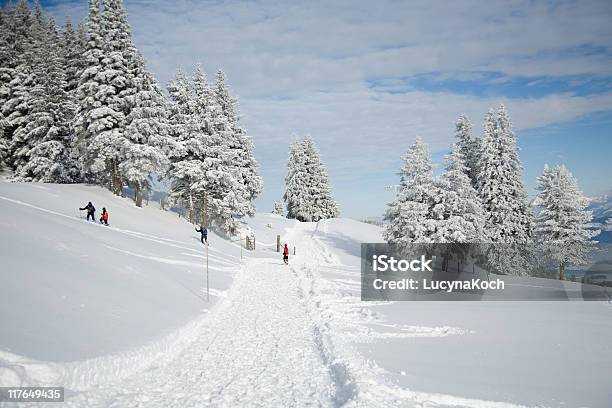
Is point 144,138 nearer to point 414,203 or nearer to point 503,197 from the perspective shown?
point 414,203

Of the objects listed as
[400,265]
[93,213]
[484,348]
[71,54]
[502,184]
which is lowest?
[400,265]

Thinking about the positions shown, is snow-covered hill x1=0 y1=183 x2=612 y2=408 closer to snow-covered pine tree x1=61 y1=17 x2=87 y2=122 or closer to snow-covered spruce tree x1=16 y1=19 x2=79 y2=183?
snow-covered spruce tree x1=16 y1=19 x2=79 y2=183

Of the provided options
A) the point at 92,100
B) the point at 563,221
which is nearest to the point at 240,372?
the point at 92,100

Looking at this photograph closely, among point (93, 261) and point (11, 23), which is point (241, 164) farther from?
point (11, 23)

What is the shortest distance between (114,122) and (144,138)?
2.45 meters

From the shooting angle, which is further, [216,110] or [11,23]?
[11,23]

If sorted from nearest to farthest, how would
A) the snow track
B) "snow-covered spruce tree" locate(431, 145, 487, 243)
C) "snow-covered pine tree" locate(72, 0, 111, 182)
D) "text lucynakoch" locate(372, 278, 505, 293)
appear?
the snow track → "text lucynakoch" locate(372, 278, 505, 293) → "snow-covered spruce tree" locate(431, 145, 487, 243) → "snow-covered pine tree" locate(72, 0, 111, 182)

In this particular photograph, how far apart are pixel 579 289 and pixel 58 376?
95.0ft

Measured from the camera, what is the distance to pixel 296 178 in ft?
207

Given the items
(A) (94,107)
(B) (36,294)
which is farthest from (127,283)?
(A) (94,107)

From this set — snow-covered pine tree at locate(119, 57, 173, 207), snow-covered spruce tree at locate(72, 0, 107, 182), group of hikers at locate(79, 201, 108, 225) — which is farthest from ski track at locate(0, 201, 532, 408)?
snow-covered spruce tree at locate(72, 0, 107, 182)

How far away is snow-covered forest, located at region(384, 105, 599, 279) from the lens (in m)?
23.0

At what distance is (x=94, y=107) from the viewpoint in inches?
1025

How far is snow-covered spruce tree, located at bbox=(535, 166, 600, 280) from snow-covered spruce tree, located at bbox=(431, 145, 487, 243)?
999cm
